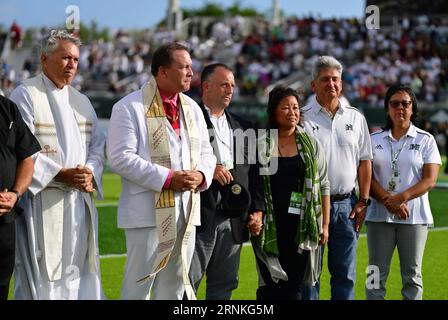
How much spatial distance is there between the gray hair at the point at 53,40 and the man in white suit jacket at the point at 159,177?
2.06 ft

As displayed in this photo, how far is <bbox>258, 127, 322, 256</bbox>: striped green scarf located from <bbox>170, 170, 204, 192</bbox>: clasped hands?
38.5 inches

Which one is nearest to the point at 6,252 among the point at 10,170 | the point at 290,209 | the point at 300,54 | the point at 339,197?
the point at 10,170

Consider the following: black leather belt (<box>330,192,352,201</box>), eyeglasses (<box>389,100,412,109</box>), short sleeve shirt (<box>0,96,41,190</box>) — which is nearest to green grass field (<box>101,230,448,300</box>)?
black leather belt (<box>330,192,352,201</box>)

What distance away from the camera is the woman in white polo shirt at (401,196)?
23.8 ft

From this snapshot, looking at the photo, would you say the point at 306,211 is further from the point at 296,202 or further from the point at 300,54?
the point at 300,54

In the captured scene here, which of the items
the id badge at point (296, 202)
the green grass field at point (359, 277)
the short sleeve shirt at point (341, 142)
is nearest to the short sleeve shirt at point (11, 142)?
the id badge at point (296, 202)

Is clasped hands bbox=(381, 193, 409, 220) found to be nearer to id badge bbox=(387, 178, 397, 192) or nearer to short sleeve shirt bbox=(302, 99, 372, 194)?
id badge bbox=(387, 178, 397, 192)

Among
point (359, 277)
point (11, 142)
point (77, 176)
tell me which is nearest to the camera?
point (11, 142)

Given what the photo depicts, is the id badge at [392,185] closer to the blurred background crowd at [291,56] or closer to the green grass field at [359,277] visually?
the green grass field at [359,277]

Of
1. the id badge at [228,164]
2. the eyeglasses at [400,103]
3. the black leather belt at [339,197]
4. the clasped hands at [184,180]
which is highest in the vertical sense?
the eyeglasses at [400,103]

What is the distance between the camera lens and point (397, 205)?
7215 millimetres

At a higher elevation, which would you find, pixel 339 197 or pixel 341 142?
pixel 341 142

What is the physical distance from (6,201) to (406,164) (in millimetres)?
3332

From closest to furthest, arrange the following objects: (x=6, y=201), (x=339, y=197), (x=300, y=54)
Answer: (x=6, y=201)
(x=339, y=197)
(x=300, y=54)
